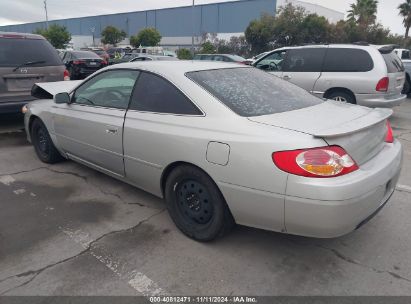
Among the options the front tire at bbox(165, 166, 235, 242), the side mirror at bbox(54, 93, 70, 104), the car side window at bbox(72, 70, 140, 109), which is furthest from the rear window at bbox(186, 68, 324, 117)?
the side mirror at bbox(54, 93, 70, 104)

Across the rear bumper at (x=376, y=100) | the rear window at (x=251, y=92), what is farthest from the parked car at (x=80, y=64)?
the rear window at (x=251, y=92)

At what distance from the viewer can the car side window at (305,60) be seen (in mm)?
8164

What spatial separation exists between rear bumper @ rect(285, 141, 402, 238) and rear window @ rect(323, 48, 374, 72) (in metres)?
5.59

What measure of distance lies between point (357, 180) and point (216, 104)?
1208 mm

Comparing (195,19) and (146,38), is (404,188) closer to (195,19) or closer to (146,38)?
(146,38)

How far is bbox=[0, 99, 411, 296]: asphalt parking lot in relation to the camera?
2590 mm

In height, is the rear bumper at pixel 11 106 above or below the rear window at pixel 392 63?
below

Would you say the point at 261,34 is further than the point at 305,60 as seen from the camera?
Yes

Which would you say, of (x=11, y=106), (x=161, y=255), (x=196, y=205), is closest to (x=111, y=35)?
(x=11, y=106)

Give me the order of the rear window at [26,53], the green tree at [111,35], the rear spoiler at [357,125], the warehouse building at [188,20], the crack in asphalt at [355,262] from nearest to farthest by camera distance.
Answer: the rear spoiler at [357,125] → the crack in asphalt at [355,262] → the rear window at [26,53] → the warehouse building at [188,20] → the green tree at [111,35]

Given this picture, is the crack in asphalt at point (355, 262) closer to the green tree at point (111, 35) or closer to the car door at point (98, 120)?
the car door at point (98, 120)

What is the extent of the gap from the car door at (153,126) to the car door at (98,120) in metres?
0.15

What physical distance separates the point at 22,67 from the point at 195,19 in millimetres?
69347

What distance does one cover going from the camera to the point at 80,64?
54.0 feet
